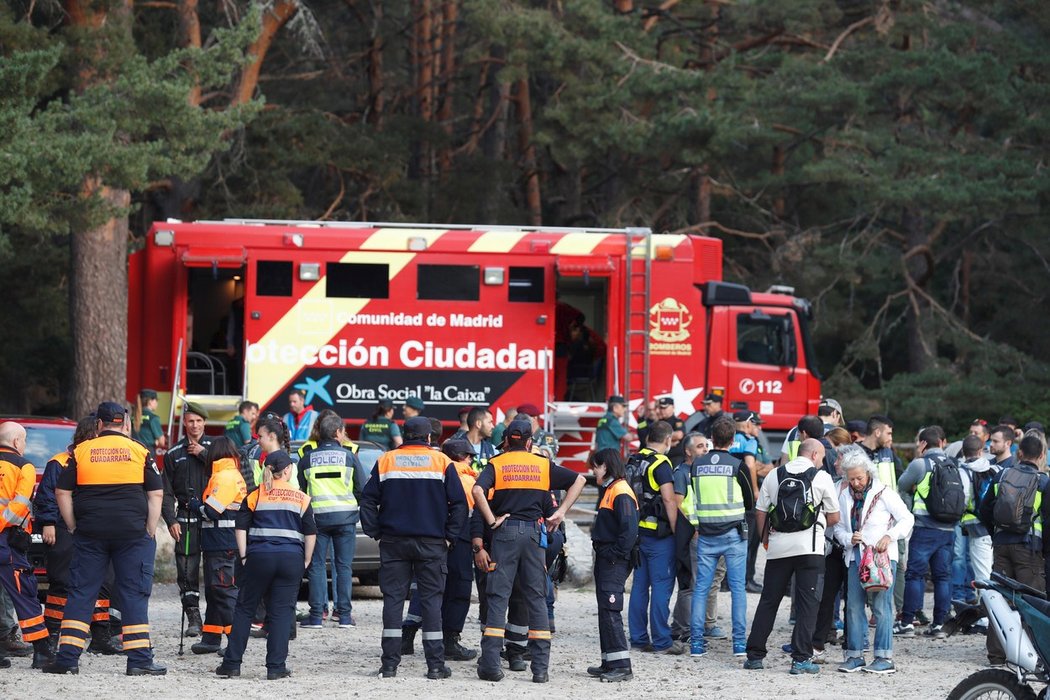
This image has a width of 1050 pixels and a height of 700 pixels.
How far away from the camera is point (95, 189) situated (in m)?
18.3

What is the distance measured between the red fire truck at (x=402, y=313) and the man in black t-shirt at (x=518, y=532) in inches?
273

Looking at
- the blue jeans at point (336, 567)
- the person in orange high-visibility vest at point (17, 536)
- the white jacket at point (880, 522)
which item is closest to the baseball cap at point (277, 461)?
the person in orange high-visibility vest at point (17, 536)

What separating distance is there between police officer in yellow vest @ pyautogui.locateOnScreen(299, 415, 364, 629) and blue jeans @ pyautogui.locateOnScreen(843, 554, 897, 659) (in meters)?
3.90

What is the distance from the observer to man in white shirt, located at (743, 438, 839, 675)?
1009 centimetres

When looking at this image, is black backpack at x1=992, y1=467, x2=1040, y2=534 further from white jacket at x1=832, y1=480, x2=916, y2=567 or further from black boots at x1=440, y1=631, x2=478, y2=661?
Result: black boots at x1=440, y1=631, x2=478, y2=661

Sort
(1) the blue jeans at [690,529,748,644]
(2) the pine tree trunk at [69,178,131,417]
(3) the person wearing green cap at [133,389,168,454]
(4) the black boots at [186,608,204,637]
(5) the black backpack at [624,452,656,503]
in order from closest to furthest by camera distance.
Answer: (1) the blue jeans at [690,529,748,644] < (5) the black backpack at [624,452,656,503] < (4) the black boots at [186,608,204,637] < (3) the person wearing green cap at [133,389,168,454] < (2) the pine tree trunk at [69,178,131,417]

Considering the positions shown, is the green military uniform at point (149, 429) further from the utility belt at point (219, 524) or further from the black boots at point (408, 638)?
the black boots at point (408, 638)

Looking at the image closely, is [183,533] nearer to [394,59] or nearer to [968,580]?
[968,580]

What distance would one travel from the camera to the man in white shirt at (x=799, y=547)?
397 inches

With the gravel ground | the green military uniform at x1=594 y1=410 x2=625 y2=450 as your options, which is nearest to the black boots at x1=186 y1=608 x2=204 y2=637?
the gravel ground

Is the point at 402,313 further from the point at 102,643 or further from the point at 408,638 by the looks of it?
the point at 102,643

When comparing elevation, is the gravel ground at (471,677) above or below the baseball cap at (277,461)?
below

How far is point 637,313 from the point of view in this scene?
17250 millimetres

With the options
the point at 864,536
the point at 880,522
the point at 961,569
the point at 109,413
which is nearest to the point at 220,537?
the point at 109,413
